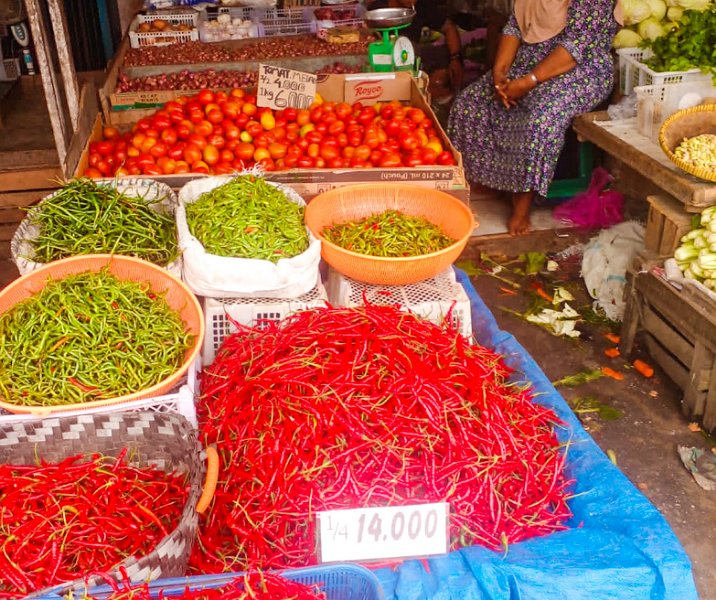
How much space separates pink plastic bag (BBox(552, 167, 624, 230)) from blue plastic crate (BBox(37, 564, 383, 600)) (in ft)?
13.1

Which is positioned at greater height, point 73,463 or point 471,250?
point 73,463

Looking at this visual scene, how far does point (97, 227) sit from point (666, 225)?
2.75 metres

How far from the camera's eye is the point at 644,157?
12.9 feet

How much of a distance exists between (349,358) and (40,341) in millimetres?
944

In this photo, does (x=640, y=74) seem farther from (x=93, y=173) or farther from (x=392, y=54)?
(x=93, y=173)

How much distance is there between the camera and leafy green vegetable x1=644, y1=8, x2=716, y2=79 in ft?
→ 14.8

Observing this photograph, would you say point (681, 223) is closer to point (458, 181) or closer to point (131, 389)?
point (458, 181)

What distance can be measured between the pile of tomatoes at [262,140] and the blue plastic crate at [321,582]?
8.29 feet

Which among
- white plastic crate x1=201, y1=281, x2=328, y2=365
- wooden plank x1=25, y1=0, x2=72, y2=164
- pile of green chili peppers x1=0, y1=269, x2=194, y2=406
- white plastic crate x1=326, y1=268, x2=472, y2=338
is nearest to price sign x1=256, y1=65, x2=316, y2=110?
wooden plank x1=25, y1=0, x2=72, y2=164

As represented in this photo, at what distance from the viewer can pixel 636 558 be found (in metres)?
2.01

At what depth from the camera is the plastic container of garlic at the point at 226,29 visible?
Result: 240 inches

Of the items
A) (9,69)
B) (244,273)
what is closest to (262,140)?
(244,273)

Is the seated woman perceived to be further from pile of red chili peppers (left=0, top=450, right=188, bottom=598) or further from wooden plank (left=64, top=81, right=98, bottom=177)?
pile of red chili peppers (left=0, top=450, right=188, bottom=598)

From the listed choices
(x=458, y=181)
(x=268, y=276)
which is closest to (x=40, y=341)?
(x=268, y=276)
